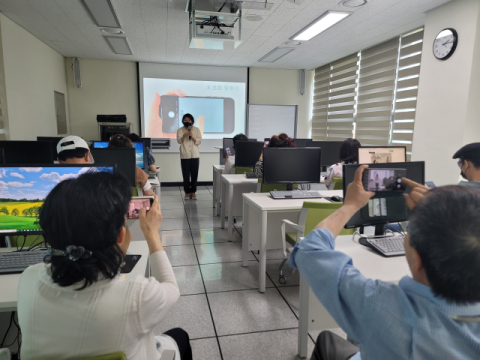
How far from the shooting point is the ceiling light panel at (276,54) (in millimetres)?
5777

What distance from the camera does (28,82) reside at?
471 cm

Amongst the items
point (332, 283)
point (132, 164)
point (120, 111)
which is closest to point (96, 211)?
point (332, 283)

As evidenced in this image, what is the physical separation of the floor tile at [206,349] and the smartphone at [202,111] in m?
6.07

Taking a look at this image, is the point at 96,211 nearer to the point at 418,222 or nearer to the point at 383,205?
the point at 418,222

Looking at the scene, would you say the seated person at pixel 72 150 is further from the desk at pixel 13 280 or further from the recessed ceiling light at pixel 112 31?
the recessed ceiling light at pixel 112 31

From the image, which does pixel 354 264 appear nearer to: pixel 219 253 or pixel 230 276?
pixel 230 276

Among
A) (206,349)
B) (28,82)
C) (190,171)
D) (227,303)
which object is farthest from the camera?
(190,171)

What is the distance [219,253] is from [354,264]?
211 centimetres

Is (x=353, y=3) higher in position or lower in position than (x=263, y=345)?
higher

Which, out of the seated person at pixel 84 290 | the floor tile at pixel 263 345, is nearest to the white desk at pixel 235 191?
the floor tile at pixel 263 345

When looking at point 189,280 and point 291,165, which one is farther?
point 291,165

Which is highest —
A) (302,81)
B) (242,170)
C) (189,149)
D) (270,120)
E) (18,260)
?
(302,81)

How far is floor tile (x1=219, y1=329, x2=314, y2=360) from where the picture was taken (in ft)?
6.18

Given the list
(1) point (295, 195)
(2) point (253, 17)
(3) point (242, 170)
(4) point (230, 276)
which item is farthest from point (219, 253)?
(2) point (253, 17)
